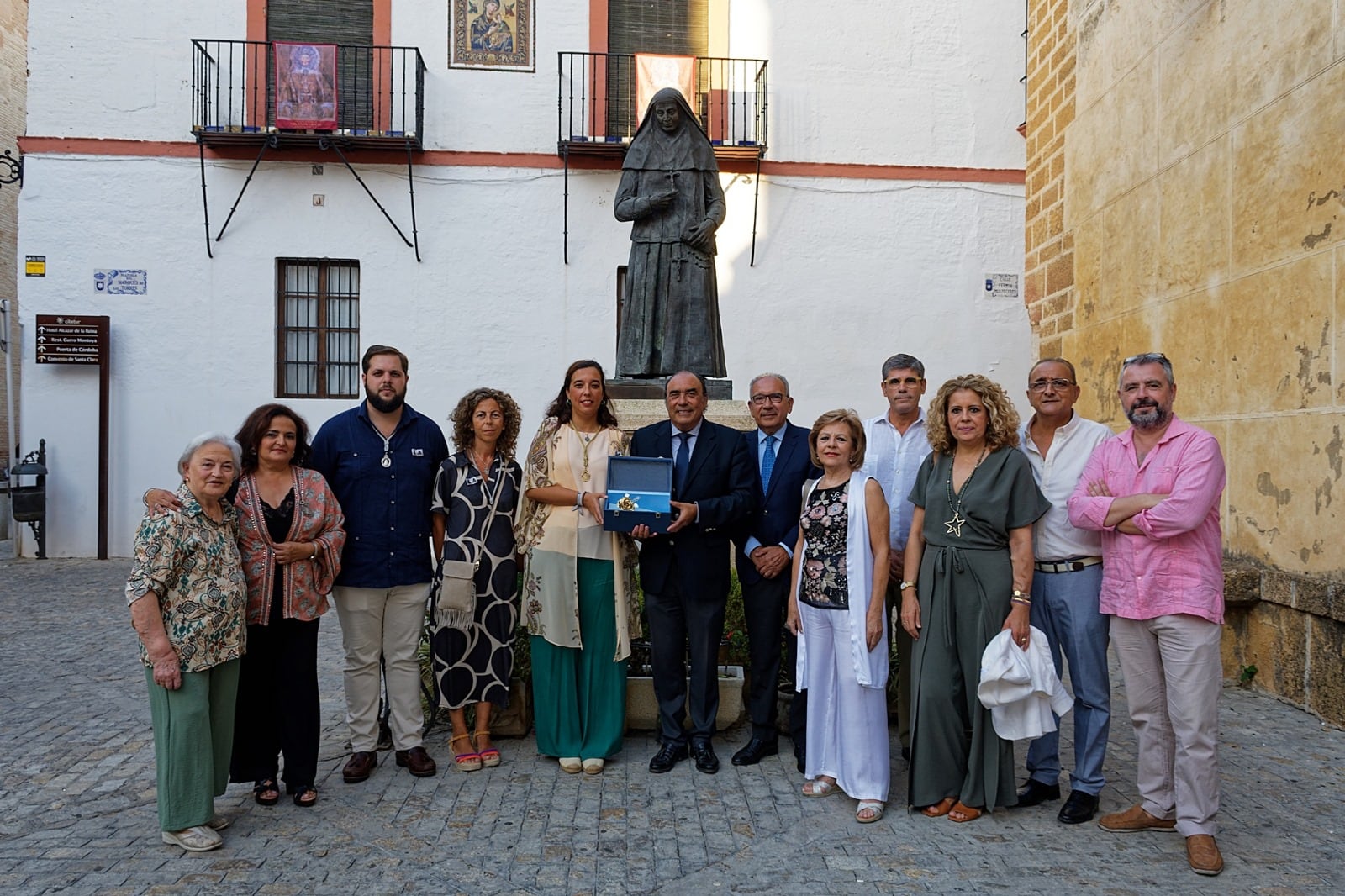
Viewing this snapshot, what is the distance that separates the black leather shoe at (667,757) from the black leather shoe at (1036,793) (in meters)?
1.41

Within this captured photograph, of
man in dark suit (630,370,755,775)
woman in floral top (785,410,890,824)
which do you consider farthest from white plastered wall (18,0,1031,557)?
woman in floral top (785,410,890,824)

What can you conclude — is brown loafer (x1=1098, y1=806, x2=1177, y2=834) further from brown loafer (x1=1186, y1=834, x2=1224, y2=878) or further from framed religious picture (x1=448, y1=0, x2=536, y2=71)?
framed religious picture (x1=448, y1=0, x2=536, y2=71)

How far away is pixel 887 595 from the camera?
449 centimetres

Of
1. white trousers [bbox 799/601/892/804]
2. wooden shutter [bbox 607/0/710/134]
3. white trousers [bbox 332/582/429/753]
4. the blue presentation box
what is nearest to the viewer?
white trousers [bbox 799/601/892/804]

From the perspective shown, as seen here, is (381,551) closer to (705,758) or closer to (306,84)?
(705,758)

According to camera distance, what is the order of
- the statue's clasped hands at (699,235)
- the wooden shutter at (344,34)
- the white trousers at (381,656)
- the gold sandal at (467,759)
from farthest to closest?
the wooden shutter at (344,34) < the statue's clasped hands at (699,235) < the gold sandal at (467,759) < the white trousers at (381,656)

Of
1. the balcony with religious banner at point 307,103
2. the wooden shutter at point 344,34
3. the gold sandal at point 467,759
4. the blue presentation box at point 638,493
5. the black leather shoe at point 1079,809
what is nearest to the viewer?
the black leather shoe at point 1079,809

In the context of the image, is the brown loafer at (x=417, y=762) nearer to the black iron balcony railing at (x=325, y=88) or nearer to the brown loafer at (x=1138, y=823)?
the brown loafer at (x=1138, y=823)

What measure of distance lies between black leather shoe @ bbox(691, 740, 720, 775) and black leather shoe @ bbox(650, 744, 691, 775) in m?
0.07

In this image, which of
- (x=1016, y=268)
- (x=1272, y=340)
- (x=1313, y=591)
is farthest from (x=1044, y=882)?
(x=1016, y=268)

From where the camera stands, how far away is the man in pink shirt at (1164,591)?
3451 millimetres

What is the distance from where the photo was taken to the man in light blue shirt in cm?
436

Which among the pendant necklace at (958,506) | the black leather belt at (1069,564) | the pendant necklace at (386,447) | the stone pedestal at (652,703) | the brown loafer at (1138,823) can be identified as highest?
the pendant necklace at (386,447)

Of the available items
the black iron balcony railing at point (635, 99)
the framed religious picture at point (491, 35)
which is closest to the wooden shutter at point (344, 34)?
the framed religious picture at point (491, 35)
